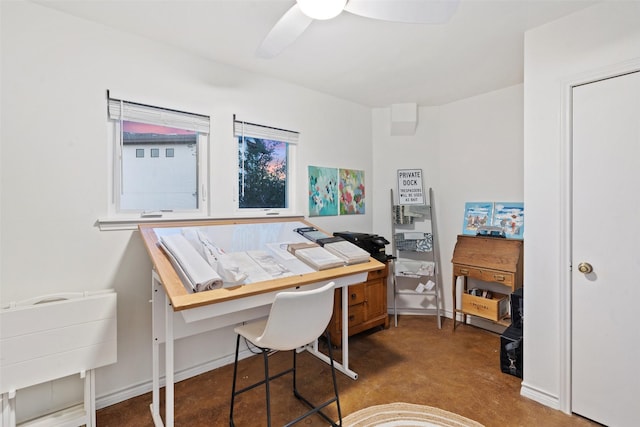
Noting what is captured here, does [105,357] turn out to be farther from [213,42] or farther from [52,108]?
[213,42]

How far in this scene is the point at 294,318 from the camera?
145cm

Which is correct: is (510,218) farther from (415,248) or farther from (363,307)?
(363,307)

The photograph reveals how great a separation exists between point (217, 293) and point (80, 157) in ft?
4.46

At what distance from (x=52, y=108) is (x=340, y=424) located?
2.54 metres

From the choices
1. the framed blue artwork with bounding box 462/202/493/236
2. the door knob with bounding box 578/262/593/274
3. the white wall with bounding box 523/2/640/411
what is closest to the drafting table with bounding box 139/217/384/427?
the white wall with bounding box 523/2/640/411

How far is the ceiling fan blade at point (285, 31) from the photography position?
143 centimetres

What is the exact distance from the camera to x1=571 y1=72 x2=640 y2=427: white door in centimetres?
163

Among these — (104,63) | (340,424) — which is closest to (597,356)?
(340,424)

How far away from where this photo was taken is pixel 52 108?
1782 millimetres

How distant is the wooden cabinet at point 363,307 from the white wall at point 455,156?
702 millimetres

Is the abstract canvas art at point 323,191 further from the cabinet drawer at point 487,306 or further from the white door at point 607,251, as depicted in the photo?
the white door at point 607,251

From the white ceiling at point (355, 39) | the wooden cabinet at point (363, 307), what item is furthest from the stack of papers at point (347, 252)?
the white ceiling at point (355, 39)

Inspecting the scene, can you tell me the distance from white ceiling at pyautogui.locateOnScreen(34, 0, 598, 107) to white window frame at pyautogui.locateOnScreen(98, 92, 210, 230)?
0.50 metres

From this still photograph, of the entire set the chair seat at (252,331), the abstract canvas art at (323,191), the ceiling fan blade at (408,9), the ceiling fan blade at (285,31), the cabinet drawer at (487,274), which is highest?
the ceiling fan blade at (285,31)
